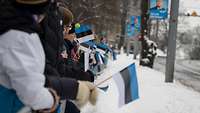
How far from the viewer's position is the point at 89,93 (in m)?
3.71

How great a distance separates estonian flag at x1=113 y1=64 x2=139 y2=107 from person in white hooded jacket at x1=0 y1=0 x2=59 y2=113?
4.93ft

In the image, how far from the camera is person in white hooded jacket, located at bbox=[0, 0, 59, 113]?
9.99 ft

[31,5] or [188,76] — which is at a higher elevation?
[31,5]

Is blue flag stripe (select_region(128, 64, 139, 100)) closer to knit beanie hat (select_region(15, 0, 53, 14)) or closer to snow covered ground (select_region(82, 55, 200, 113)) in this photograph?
knit beanie hat (select_region(15, 0, 53, 14))

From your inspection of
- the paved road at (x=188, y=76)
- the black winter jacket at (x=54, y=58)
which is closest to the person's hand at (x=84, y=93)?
the black winter jacket at (x=54, y=58)

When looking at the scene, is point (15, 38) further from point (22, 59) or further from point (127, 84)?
point (127, 84)

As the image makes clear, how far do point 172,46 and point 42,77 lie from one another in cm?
1428

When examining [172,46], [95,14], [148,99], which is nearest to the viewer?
[148,99]

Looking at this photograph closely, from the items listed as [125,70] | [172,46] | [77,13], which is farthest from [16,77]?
[77,13]

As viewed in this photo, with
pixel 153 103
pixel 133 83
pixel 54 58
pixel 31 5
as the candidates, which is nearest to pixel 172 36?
pixel 153 103

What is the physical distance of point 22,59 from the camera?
3.03m

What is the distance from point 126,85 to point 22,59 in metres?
1.86

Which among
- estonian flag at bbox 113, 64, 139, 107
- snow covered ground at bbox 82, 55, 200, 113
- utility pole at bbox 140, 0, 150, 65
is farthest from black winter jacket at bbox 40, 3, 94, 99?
utility pole at bbox 140, 0, 150, 65

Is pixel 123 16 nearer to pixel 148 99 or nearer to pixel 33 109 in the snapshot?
pixel 148 99
